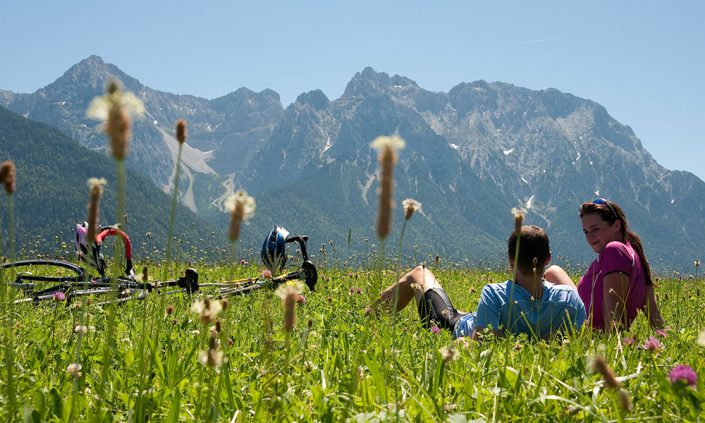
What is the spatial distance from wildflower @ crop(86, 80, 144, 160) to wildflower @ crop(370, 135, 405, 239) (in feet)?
1.67

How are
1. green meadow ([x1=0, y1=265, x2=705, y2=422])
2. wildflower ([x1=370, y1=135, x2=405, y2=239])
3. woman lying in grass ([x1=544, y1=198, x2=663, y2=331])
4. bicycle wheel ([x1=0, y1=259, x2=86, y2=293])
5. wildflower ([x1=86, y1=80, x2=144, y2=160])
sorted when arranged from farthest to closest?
bicycle wheel ([x1=0, y1=259, x2=86, y2=293])
woman lying in grass ([x1=544, y1=198, x2=663, y2=331])
green meadow ([x1=0, y1=265, x2=705, y2=422])
wildflower ([x1=370, y1=135, x2=405, y2=239])
wildflower ([x1=86, y1=80, x2=144, y2=160])

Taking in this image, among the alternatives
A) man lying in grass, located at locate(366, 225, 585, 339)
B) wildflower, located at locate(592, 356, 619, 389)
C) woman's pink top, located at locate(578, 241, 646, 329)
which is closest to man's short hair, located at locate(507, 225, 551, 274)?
man lying in grass, located at locate(366, 225, 585, 339)

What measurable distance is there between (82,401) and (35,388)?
0.34 m

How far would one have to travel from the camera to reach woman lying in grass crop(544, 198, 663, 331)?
19.2 ft

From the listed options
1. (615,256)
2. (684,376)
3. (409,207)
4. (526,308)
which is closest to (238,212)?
(409,207)

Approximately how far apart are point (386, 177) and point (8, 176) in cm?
96

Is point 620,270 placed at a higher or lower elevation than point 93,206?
lower

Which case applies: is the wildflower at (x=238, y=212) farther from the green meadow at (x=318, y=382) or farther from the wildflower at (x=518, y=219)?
the wildflower at (x=518, y=219)

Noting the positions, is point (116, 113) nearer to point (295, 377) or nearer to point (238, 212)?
point (238, 212)

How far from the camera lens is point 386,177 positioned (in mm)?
1318

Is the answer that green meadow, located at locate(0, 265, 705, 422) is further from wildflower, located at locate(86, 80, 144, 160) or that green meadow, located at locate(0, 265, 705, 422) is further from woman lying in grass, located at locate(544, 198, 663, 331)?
woman lying in grass, located at locate(544, 198, 663, 331)

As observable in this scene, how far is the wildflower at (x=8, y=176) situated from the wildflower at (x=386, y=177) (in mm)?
890

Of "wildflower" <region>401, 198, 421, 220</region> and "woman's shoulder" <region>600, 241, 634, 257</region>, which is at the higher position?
"wildflower" <region>401, 198, 421, 220</region>

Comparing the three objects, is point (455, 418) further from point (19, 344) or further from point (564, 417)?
point (19, 344)
